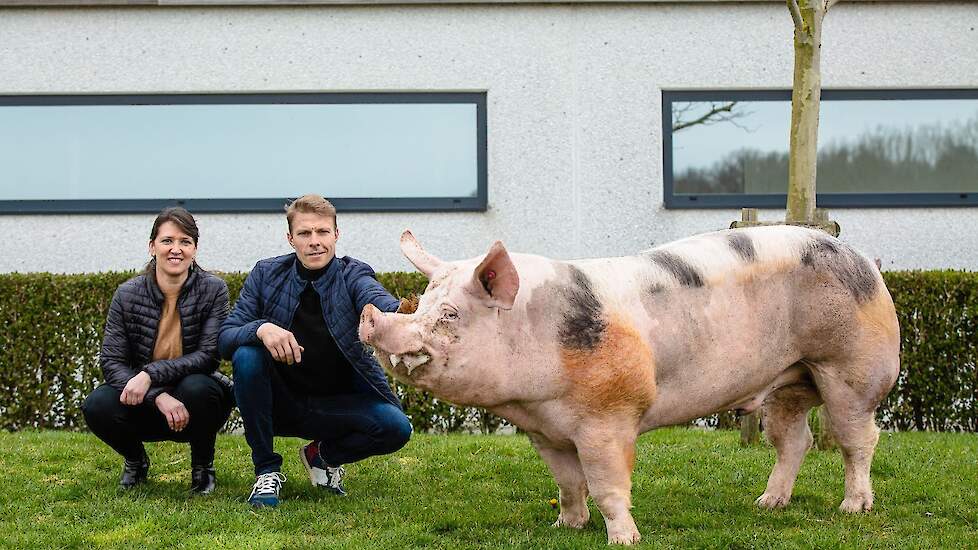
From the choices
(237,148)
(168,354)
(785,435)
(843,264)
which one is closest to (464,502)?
(785,435)

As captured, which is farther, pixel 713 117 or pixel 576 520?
pixel 713 117

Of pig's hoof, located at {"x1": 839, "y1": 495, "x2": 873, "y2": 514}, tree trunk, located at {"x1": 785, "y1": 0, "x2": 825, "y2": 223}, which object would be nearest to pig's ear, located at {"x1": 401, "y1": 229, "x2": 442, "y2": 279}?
pig's hoof, located at {"x1": 839, "y1": 495, "x2": 873, "y2": 514}

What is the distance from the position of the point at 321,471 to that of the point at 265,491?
0.51 meters

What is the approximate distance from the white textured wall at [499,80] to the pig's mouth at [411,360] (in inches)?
217

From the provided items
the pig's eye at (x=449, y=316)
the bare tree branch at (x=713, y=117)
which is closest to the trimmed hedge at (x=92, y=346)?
the bare tree branch at (x=713, y=117)

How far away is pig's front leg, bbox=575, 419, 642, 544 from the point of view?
429cm

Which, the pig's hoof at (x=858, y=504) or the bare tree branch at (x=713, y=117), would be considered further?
the bare tree branch at (x=713, y=117)

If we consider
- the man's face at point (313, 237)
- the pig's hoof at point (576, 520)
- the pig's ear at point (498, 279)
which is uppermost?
the man's face at point (313, 237)

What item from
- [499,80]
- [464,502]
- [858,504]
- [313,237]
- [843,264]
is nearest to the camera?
[843,264]

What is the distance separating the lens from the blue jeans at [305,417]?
17.5 ft

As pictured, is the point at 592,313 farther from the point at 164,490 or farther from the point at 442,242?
the point at 442,242

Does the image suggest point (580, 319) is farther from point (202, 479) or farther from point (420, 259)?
point (202, 479)

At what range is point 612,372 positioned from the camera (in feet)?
13.9

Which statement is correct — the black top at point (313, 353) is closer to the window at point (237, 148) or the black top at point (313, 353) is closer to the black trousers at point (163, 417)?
the black trousers at point (163, 417)
